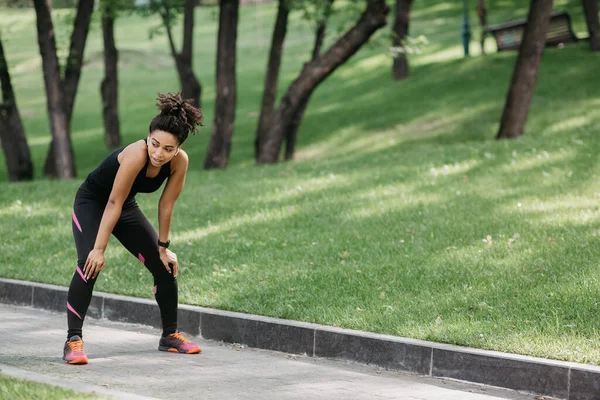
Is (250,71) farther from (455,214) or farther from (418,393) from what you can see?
(418,393)

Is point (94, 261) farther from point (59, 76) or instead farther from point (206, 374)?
point (59, 76)

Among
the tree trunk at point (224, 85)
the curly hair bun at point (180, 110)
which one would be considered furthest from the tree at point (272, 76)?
the curly hair bun at point (180, 110)

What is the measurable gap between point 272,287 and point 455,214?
10.2 feet

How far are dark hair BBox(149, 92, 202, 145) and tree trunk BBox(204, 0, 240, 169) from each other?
13.3 m

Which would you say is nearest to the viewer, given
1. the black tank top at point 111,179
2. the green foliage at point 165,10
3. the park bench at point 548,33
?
the black tank top at point 111,179

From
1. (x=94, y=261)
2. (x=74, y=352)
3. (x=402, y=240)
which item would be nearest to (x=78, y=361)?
(x=74, y=352)

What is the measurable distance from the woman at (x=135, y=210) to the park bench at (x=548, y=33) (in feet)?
78.8

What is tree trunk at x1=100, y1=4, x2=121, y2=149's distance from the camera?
25938mm

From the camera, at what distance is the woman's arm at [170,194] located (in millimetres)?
6363

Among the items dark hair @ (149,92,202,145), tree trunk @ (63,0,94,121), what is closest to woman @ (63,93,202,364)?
dark hair @ (149,92,202,145)

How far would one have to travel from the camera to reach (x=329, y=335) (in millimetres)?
6816

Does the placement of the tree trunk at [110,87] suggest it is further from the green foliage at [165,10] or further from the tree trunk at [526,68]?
the tree trunk at [526,68]

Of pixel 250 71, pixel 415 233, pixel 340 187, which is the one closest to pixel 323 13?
pixel 340 187

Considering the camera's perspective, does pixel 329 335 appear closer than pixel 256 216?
Yes
